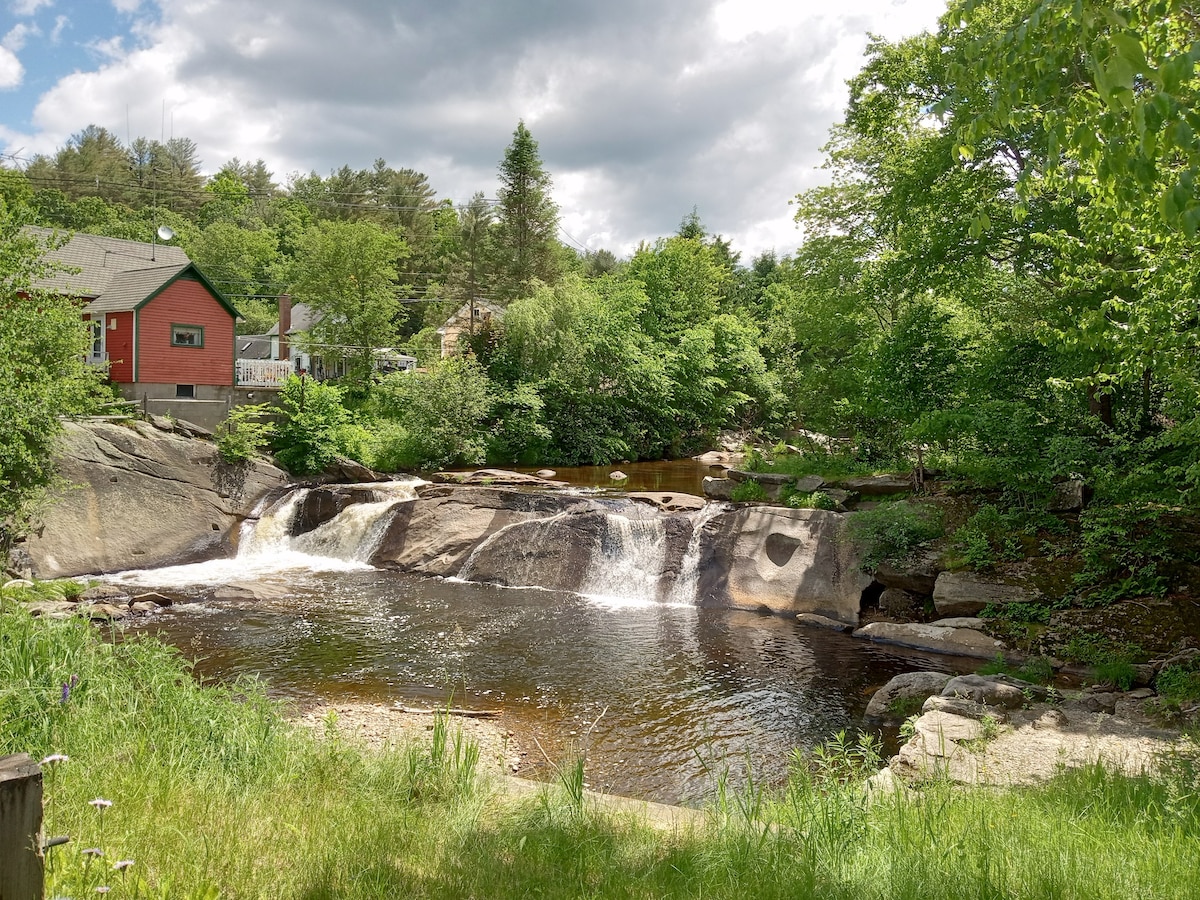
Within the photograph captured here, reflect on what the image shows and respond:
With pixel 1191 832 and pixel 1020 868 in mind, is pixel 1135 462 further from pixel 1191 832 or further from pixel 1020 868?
pixel 1020 868

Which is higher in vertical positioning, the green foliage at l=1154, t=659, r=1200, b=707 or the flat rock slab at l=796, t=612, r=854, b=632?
the green foliage at l=1154, t=659, r=1200, b=707

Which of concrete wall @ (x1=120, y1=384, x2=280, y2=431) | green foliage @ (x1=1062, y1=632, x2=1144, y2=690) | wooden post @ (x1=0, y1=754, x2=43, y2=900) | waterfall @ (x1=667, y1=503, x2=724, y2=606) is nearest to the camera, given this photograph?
wooden post @ (x1=0, y1=754, x2=43, y2=900)

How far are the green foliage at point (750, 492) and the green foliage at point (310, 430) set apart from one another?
12322mm

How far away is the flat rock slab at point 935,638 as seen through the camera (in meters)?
12.2

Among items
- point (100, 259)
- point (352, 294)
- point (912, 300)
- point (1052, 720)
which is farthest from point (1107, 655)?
point (100, 259)

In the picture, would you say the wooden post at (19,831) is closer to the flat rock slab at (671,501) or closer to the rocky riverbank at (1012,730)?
the rocky riverbank at (1012,730)

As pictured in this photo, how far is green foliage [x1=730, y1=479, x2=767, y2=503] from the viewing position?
18.1m

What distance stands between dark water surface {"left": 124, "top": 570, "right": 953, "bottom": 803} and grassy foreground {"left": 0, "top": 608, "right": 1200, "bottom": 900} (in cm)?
305

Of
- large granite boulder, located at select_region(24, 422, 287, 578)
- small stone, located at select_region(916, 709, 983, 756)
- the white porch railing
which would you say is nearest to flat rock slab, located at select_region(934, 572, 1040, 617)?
small stone, located at select_region(916, 709, 983, 756)

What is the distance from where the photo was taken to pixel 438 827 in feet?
15.4

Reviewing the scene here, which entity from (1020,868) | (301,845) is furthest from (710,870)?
(301,845)

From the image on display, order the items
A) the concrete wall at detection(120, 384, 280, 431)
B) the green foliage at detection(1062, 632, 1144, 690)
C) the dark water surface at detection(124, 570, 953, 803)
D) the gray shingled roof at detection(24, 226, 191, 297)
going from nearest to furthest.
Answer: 1. the dark water surface at detection(124, 570, 953, 803)
2. the green foliage at detection(1062, 632, 1144, 690)
3. the concrete wall at detection(120, 384, 280, 431)
4. the gray shingled roof at detection(24, 226, 191, 297)

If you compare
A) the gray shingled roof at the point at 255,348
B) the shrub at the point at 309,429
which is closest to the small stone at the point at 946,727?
the shrub at the point at 309,429

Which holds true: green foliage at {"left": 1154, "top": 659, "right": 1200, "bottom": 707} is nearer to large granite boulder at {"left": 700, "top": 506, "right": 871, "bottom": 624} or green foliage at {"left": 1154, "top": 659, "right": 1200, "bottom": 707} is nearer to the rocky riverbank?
the rocky riverbank
